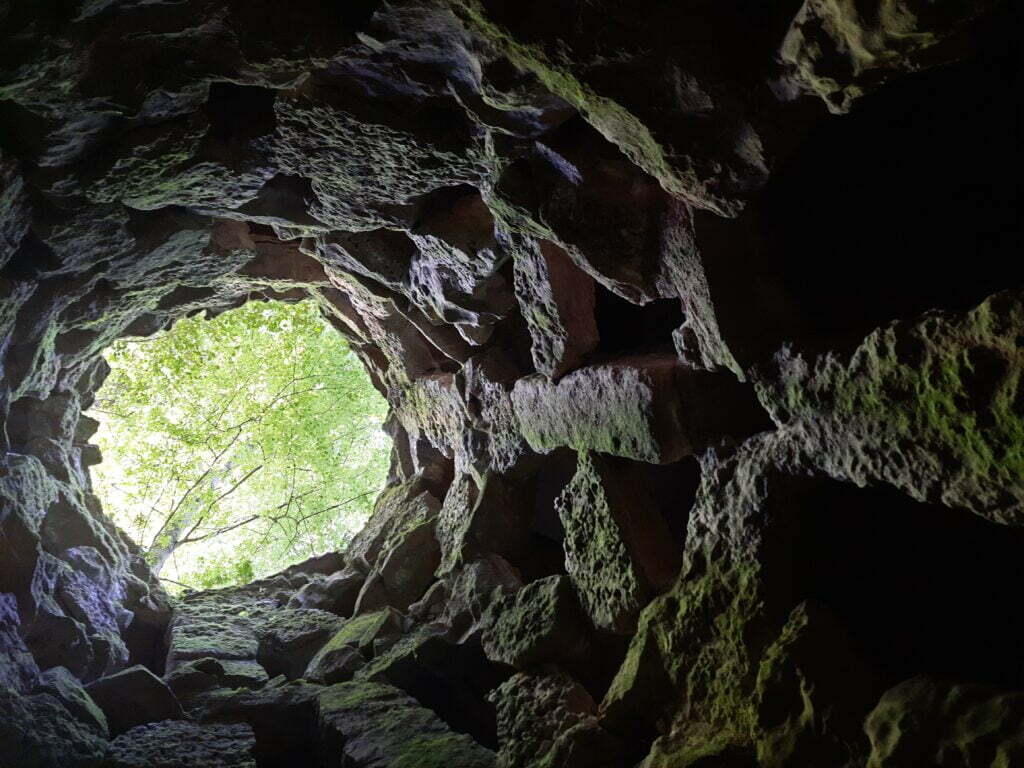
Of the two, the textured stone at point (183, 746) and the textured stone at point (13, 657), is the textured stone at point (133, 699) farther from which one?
the textured stone at point (13, 657)

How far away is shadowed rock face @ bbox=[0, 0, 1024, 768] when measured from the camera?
6.65ft

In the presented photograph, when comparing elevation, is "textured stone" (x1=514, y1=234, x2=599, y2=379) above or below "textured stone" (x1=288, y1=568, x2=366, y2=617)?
above

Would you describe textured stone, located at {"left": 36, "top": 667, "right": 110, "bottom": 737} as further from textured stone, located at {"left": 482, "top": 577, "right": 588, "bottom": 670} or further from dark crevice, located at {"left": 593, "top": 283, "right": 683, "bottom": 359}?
dark crevice, located at {"left": 593, "top": 283, "right": 683, "bottom": 359}

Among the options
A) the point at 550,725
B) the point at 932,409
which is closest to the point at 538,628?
the point at 550,725

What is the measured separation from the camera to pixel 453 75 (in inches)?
112

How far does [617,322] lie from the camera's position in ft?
13.3

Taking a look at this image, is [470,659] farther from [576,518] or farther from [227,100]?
[227,100]

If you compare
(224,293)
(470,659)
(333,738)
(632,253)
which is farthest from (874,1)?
(224,293)

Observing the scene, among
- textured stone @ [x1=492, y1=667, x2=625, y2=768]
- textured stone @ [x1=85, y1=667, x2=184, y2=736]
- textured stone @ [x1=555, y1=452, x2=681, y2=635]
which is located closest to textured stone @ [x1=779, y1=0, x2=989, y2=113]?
textured stone @ [x1=555, y1=452, x2=681, y2=635]

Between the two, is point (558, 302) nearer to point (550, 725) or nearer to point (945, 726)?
point (550, 725)

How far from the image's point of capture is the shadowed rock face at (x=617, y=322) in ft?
6.65

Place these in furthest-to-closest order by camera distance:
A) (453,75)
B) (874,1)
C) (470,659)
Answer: (470,659)
(453,75)
(874,1)

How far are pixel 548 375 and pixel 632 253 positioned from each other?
1072 millimetres

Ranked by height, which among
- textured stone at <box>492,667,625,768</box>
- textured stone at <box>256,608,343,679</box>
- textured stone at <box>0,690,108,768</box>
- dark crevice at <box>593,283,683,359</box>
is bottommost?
textured stone at <box>492,667,625,768</box>
